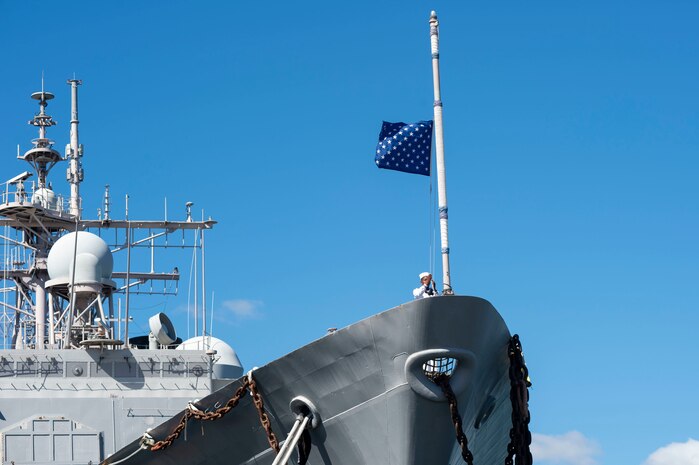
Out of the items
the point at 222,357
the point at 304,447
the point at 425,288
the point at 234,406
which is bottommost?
the point at 304,447

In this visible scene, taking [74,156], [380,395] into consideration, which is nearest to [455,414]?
[380,395]

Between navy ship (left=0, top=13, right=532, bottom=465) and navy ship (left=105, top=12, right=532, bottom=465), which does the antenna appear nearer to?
navy ship (left=0, top=13, right=532, bottom=465)

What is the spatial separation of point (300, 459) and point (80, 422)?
6.25 m

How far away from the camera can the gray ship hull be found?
18.4 m

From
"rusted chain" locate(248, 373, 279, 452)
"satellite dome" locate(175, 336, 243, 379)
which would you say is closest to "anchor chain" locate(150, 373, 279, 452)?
"rusted chain" locate(248, 373, 279, 452)

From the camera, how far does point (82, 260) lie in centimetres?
2773

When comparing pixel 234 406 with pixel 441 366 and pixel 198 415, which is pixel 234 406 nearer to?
pixel 198 415

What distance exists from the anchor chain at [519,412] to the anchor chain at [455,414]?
118 centimetres

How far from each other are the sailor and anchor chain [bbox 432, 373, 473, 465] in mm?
1223

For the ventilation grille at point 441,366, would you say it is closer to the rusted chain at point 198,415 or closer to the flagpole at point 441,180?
the flagpole at point 441,180

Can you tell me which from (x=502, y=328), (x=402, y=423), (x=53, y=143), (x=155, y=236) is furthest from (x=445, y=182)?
(x=53, y=143)

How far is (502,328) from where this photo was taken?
19625 millimetres

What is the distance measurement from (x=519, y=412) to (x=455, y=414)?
4.54 feet

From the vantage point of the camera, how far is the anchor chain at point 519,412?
1945 centimetres
